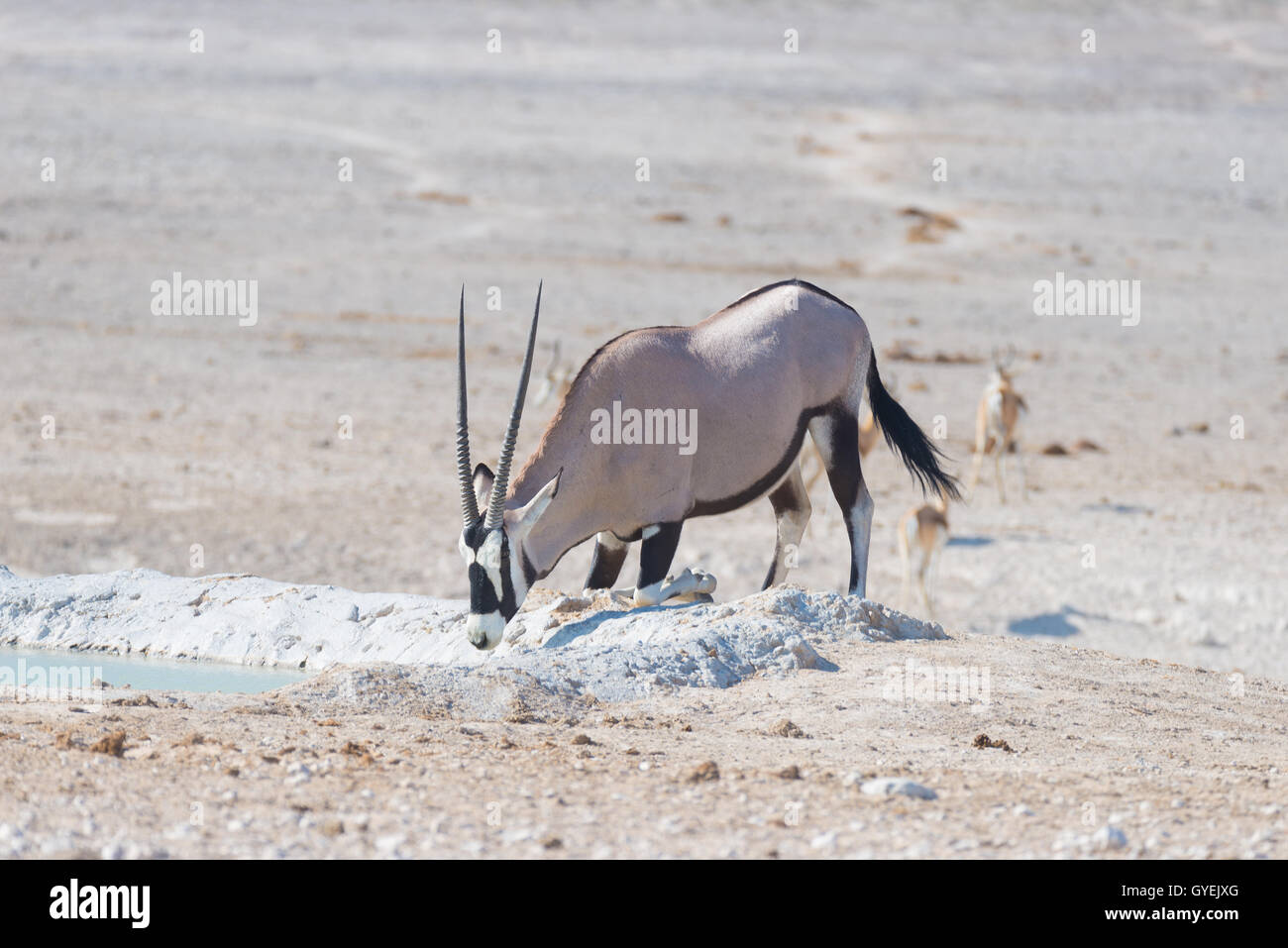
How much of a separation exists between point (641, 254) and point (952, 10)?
58.5 metres

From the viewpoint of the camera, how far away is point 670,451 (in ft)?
26.8

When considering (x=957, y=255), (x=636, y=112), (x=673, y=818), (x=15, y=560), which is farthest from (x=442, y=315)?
(x=636, y=112)

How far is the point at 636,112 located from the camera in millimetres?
49906

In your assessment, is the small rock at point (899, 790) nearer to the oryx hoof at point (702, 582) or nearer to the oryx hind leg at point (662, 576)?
the oryx hind leg at point (662, 576)

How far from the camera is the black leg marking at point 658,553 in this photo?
8.24 m

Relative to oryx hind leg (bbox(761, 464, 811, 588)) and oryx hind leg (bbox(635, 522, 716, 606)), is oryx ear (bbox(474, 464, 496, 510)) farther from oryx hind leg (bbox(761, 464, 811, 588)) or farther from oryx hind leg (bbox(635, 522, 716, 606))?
oryx hind leg (bbox(761, 464, 811, 588))

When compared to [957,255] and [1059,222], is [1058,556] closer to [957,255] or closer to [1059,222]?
[957,255]

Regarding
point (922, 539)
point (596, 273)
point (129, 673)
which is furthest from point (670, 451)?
point (596, 273)

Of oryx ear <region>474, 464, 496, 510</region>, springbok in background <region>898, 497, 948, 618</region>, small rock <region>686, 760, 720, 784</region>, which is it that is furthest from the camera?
springbok in background <region>898, 497, 948, 618</region>

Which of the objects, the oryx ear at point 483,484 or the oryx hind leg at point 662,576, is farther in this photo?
the oryx hind leg at point 662,576

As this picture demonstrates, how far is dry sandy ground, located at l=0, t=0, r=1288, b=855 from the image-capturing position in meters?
5.77

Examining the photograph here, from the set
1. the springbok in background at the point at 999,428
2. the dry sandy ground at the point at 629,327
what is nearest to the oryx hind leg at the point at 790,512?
the dry sandy ground at the point at 629,327

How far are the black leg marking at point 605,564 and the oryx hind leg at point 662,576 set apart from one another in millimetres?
229

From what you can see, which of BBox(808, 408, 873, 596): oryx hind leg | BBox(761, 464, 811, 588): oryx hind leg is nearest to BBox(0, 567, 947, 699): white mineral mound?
BBox(808, 408, 873, 596): oryx hind leg
